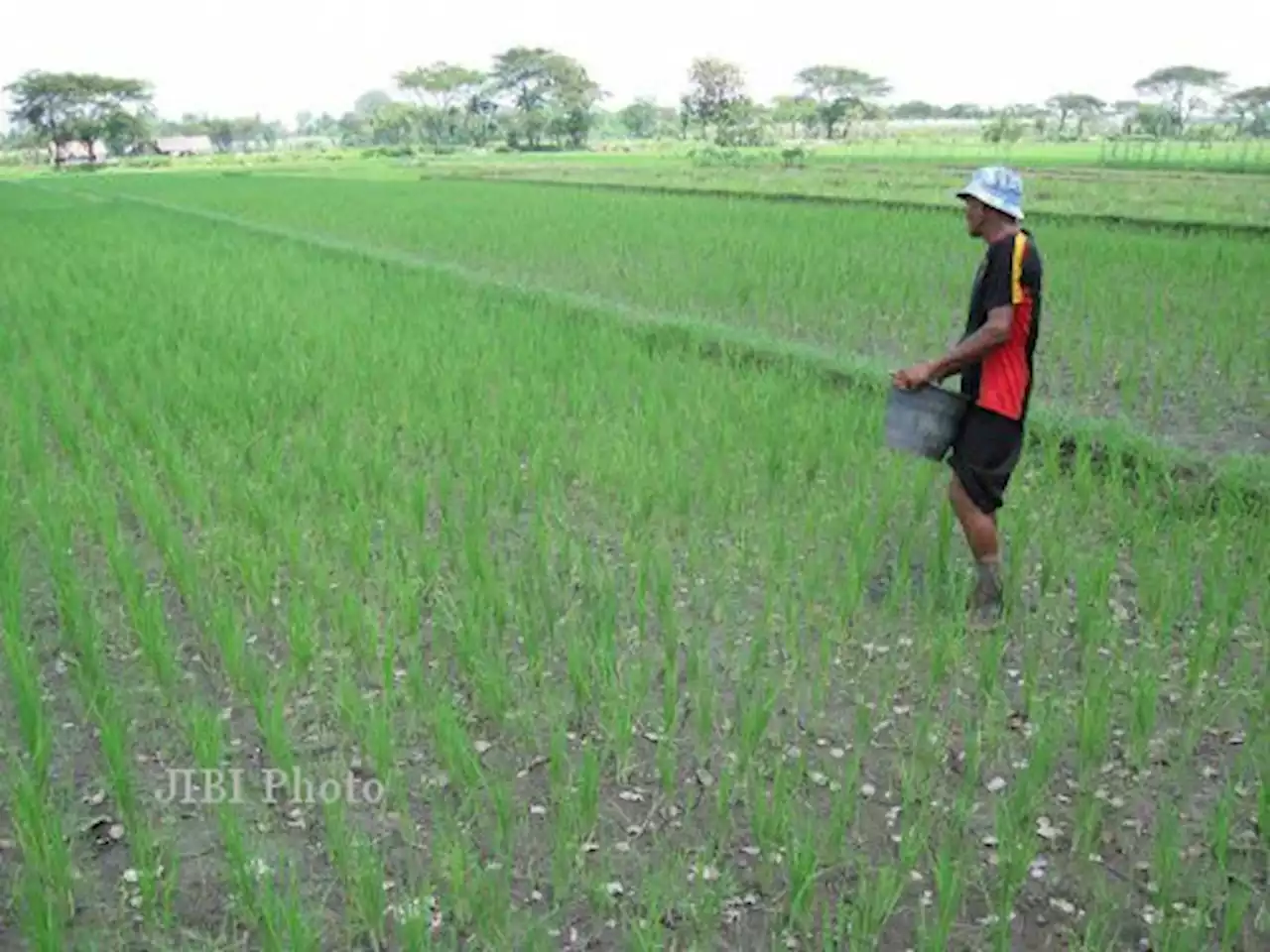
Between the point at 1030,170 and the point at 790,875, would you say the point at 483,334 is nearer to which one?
the point at 790,875

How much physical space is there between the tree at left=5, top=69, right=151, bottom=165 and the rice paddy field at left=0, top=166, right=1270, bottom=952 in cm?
5038


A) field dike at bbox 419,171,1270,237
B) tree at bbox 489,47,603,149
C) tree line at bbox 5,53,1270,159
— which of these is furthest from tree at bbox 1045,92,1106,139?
field dike at bbox 419,171,1270,237

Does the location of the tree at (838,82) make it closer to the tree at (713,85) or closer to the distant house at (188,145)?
the tree at (713,85)

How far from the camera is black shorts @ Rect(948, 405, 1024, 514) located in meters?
2.95

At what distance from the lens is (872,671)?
283 centimetres

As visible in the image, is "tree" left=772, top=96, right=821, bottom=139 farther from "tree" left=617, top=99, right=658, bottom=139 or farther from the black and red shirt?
the black and red shirt

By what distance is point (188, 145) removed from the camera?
239 feet

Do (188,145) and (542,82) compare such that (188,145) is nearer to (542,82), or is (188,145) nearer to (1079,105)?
(542,82)

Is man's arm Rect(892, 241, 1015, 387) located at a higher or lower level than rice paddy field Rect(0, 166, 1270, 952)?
higher

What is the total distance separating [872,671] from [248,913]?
5.28 feet

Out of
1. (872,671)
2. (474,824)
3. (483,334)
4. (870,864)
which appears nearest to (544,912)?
(474,824)

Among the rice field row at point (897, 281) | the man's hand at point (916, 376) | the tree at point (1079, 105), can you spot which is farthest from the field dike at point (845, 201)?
the tree at point (1079, 105)
